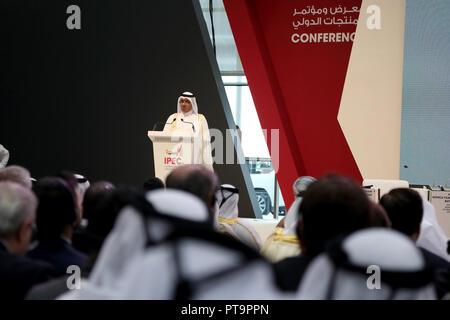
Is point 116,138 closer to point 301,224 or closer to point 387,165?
point 387,165

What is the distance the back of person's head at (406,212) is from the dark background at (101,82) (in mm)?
4462

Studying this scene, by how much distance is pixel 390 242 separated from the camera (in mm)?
905

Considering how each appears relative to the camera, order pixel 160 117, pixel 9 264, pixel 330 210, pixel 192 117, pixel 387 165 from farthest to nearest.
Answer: pixel 160 117 < pixel 387 165 < pixel 192 117 < pixel 9 264 < pixel 330 210

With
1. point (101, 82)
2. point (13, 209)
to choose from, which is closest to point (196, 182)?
point (13, 209)

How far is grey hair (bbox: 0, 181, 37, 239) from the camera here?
5.00 ft

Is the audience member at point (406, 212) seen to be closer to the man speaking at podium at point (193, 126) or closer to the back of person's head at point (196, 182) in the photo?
the back of person's head at point (196, 182)

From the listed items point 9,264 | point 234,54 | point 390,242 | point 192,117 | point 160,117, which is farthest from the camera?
point 234,54

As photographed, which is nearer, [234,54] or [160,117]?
[160,117]

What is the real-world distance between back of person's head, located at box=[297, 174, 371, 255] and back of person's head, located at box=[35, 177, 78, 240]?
995mm

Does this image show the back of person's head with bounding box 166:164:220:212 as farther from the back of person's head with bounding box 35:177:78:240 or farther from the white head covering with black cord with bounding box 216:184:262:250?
the white head covering with black cord with bounding box 216:184:262:250

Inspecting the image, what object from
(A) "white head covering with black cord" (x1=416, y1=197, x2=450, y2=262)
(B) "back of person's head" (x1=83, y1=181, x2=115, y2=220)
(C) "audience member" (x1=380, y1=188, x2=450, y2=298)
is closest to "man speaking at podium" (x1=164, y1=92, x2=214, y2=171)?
(B) "back of person's head" (x1=83, y1=181, x2=115, y2=220)

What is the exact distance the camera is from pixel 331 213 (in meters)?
1.27

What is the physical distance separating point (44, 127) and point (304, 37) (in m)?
3.95
